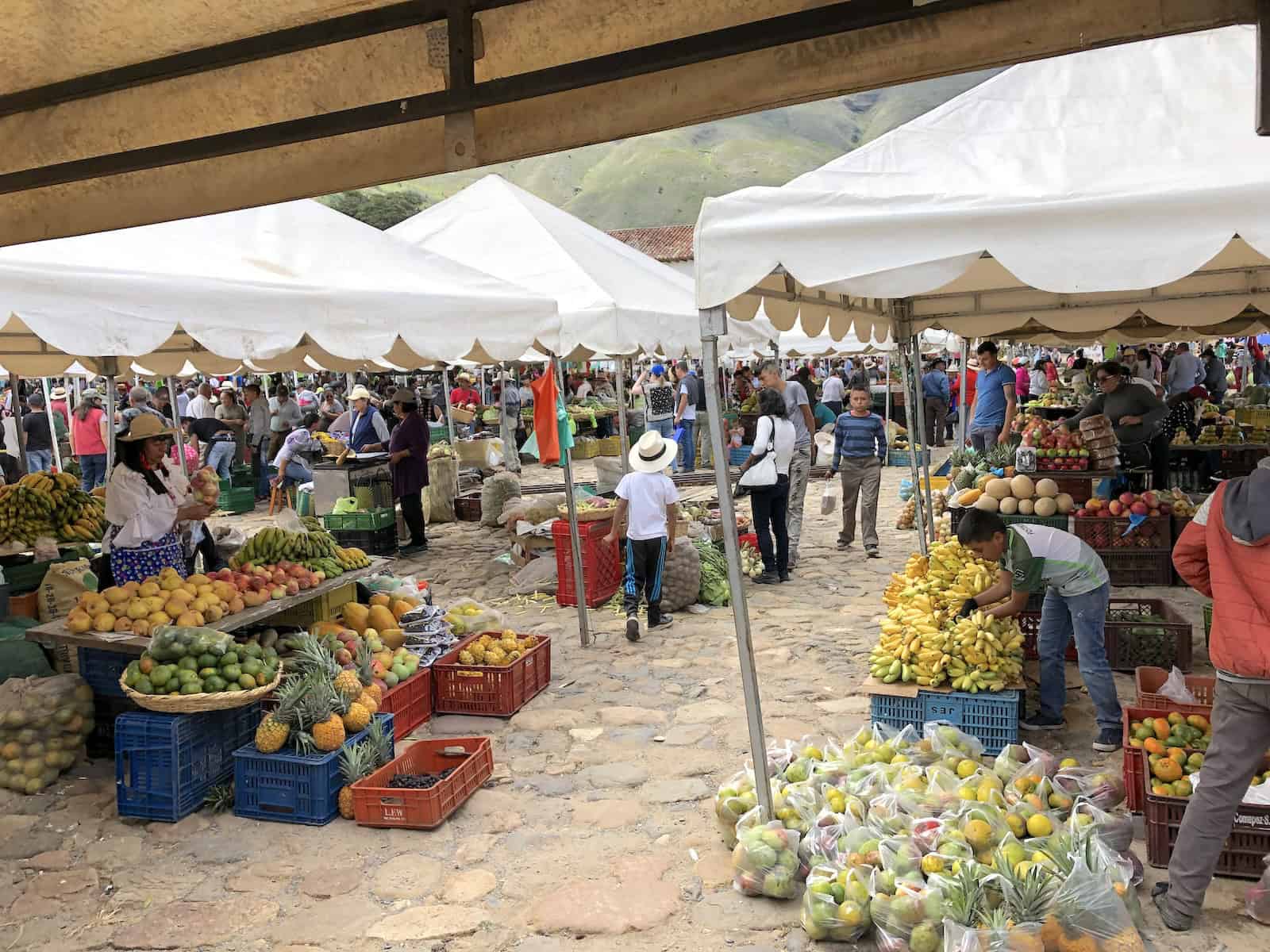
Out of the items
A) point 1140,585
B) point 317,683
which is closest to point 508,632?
point 317,683

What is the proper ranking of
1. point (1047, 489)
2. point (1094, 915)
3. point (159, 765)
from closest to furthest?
point (1094, 915)
point (159, 765)
point (1047, 489)

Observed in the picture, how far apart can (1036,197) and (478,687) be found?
4.63 m

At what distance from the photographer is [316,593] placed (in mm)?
6477

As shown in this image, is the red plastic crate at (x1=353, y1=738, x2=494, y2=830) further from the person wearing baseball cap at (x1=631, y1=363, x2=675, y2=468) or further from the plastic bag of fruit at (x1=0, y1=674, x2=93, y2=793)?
the person wearing baseball cap at (x1=631, y1=363, x2=675, y2=468)

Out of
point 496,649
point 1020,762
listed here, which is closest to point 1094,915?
point 1020,762

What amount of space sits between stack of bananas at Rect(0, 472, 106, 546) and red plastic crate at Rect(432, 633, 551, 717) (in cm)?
362

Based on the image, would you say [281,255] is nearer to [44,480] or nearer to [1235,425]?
[44,480]

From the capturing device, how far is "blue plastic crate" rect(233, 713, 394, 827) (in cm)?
508

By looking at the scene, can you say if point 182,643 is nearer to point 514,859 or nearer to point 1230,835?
point 514,859

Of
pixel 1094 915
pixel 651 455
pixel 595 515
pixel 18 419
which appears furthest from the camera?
pixel 18 419

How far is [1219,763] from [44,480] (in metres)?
9.18

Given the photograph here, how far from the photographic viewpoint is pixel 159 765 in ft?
16.8

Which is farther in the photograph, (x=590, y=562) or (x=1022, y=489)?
(x=590, y=562)

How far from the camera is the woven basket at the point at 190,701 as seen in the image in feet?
16.4
